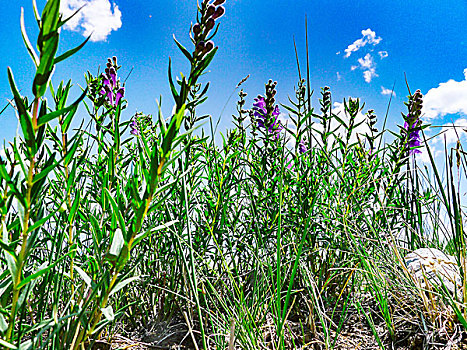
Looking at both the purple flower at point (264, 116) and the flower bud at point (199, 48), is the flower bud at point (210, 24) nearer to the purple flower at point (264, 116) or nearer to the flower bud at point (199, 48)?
the flower bud at point (199, 48)

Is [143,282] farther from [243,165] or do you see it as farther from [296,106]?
[296,106]

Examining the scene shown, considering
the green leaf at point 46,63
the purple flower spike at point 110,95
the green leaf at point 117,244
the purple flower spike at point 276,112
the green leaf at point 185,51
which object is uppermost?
the purple flower spike at point 276,112

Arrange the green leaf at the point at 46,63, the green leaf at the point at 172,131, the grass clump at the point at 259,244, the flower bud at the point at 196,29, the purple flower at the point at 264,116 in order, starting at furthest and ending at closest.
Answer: the purple flower at the point at 264,116 < the grass clump at the point at 259,244 < the flower bud at the point at 196,29 < the green leaf at the point at 172,131 < the green leaf at the point at 46,63

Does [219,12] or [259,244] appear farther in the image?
[259,244]

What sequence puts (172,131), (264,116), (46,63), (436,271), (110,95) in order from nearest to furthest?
(46,63) < (172,131) < (110,95) < (436,271) < (264,116)

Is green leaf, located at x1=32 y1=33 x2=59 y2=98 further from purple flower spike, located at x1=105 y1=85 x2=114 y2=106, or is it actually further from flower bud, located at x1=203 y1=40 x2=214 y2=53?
purple flower spike, located at x1=105 y1=85 x2=114 y2=106

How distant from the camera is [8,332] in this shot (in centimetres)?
88

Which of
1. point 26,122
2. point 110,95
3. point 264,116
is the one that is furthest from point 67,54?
point 264,116

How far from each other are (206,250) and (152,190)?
123cm

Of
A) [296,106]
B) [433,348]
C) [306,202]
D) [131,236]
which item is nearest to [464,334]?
[433,348]

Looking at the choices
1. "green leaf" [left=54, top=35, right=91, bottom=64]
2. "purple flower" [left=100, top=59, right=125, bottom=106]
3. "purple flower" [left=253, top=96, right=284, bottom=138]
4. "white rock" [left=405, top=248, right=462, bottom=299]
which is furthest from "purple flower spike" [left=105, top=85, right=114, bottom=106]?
"white rock" [left=405, top=248, right=462, bottom=299]

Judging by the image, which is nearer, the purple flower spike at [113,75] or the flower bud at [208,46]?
the flower bud at [208,46]

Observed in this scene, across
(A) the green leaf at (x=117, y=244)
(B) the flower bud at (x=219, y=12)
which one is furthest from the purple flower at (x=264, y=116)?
(A) the green leaf at (x=117, y=244)

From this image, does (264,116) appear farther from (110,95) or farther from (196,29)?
(196,29)
